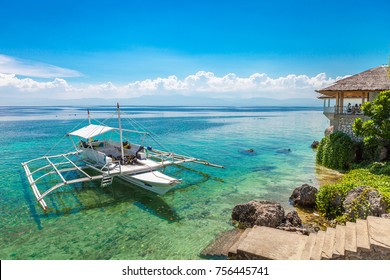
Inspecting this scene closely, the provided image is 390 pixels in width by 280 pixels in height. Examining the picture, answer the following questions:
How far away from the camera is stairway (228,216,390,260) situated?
620cm

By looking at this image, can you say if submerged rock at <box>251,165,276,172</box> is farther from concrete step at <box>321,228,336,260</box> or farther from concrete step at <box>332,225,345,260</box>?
concrete step at <box>332,225,345,260</box>

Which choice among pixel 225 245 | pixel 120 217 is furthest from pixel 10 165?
pixel 225 245

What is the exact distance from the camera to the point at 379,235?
663 centimetres

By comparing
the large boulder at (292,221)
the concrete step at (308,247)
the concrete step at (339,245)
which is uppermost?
the concrete step at (339,245)

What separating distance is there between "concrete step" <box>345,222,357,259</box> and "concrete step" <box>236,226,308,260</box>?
1211 mm

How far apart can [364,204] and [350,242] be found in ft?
12.7

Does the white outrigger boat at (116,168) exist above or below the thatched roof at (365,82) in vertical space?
below

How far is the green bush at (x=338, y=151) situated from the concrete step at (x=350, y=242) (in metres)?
12.9

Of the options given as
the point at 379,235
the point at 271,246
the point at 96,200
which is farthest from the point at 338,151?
the point at 96,200

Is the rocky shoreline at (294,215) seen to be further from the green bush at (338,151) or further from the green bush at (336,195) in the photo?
the green bush at (338,151)

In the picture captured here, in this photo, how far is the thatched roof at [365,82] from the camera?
18.0 m

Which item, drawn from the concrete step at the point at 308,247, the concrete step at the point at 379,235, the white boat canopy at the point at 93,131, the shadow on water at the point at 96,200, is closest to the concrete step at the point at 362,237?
the concrete step at the point at 379,235

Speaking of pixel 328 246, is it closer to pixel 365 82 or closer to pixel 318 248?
pixel 318 248

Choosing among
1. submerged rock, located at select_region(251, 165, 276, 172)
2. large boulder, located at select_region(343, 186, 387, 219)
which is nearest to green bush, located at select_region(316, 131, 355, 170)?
submerged rock, located at select_region(251, 165, 276, 172)
